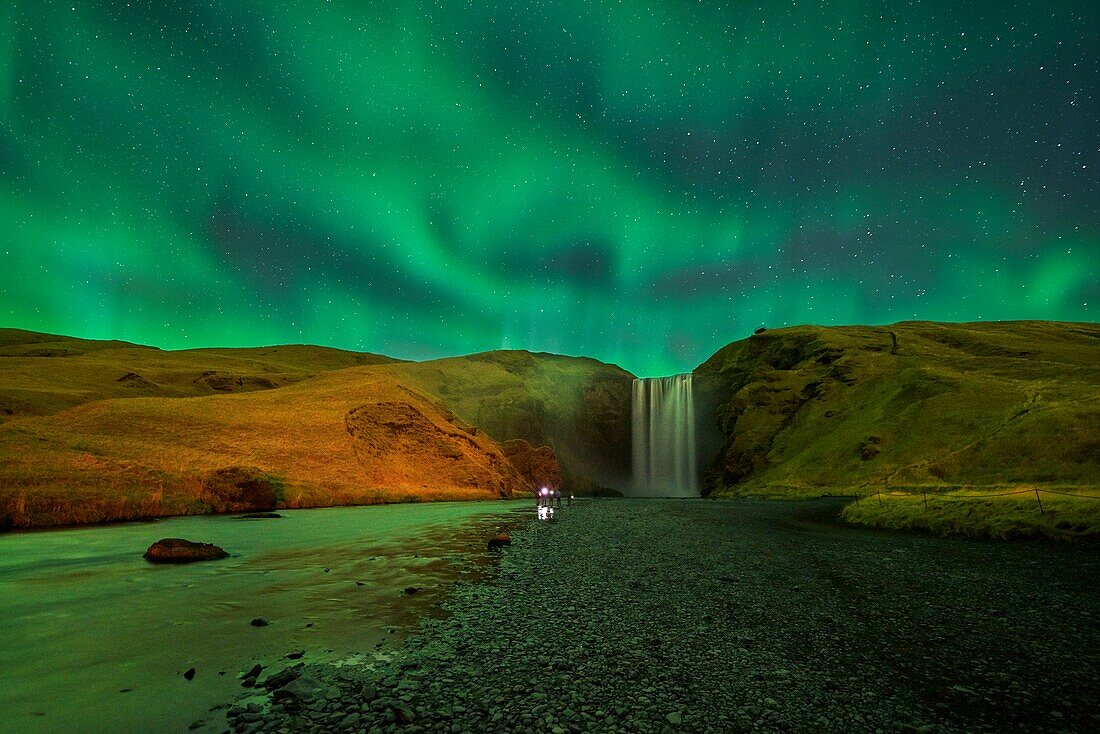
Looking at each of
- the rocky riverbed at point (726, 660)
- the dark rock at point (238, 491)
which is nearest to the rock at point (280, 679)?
the rocky riverbed at point (726, 660)

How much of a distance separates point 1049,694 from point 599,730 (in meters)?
7.59

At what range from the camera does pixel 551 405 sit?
153875 mm

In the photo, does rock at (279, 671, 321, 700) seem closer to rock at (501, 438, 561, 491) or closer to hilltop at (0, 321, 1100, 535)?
hilltop at (0, 321, 1100, 535)

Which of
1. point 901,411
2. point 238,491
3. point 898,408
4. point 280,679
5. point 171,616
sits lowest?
point 238,491

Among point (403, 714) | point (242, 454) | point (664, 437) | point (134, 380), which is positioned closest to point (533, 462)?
point (664, 437)

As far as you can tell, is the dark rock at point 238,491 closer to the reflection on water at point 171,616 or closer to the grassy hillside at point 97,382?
the reflection on water at point 171,616

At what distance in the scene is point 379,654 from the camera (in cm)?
888

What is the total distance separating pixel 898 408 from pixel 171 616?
343 feet

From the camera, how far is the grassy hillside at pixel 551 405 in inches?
5595

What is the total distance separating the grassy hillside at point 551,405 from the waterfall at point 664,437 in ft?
14.9

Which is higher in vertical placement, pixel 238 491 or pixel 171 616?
pixel 171 616

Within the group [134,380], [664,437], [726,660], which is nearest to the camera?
[726,660]

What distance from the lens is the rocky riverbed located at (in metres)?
6.51

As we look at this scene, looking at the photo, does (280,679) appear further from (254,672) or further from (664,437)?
(664,437)
